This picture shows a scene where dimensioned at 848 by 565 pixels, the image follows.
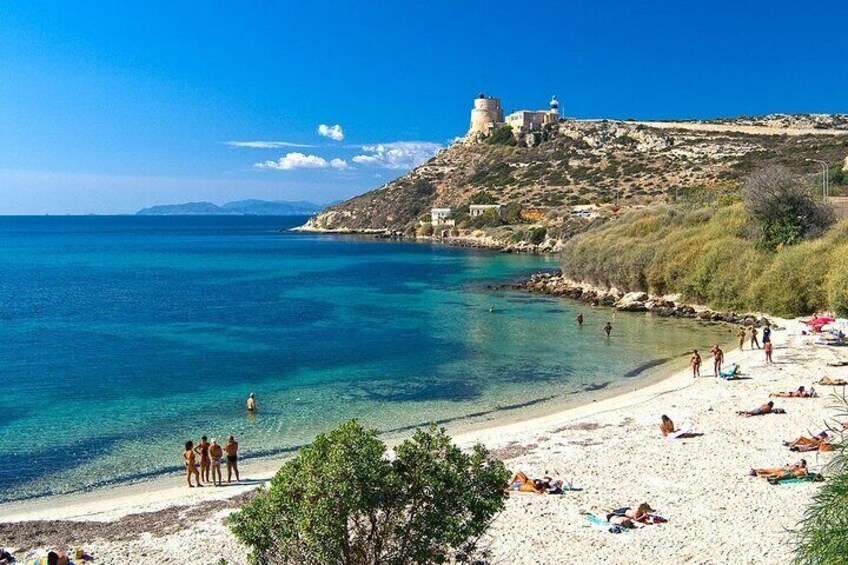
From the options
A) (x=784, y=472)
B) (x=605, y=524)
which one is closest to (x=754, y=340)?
(x=784, y=472)

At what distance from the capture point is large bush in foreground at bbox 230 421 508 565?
8039 millimetres

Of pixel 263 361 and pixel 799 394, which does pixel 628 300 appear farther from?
pixel 263 361

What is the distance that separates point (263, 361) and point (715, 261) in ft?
95.4

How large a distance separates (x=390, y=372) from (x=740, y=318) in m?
22.3

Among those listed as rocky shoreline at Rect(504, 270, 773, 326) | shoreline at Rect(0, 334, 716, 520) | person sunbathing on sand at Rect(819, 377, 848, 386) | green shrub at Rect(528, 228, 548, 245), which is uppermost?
green shrub at Rect(528, 228, 548, 245)

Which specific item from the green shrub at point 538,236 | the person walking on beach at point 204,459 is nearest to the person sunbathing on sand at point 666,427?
the person walking on beach at point 204,459

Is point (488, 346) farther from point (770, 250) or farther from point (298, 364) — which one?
point (770, 250)

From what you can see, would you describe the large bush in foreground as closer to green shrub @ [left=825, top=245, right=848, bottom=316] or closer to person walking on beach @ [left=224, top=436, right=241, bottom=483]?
person walking on beach @ [left=224, top=436, right=241, bottom=483]

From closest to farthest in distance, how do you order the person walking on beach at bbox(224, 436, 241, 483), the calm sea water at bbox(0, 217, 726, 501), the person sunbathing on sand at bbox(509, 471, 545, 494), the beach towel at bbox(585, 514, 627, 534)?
the beach towel at bbox(585, 514, 627, 534) < the person sunbathing on sand at bbox(509, 471, 545, 494) < the person walking on beach at bbox(224, 436, 241, 483) < the calm sea water at bbox(0, 217, 726, 501)

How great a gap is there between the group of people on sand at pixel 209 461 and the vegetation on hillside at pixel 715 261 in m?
29.3

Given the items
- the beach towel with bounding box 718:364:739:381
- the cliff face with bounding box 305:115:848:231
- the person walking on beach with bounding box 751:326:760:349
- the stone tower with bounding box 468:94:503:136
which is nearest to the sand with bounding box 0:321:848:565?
the beach towel with bounding box 718:364:739:381

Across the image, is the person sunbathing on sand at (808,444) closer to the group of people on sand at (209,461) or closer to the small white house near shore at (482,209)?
the group of people on sand at (209,461)

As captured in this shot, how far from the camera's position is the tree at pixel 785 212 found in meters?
43.1

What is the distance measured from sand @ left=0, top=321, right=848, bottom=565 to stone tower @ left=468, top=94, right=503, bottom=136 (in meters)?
158
